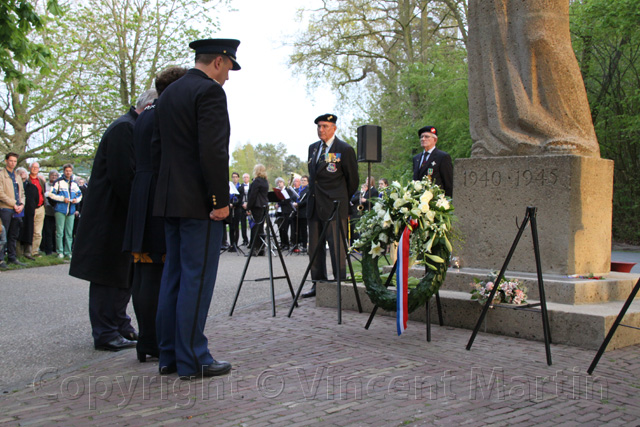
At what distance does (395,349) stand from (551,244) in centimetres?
218

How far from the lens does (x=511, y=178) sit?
698 cm

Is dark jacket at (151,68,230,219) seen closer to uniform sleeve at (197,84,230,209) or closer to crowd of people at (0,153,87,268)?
uniform sleeve at (197,84,230,209)

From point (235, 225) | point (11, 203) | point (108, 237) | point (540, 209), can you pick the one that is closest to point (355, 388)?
point (108, 237)

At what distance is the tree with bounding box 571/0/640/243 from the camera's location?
2070 cm

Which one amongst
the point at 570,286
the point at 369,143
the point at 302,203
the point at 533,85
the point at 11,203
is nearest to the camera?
the point at 570,286

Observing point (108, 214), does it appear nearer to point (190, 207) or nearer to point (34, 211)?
point (190, 207)

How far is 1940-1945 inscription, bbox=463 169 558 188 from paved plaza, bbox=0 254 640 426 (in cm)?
175

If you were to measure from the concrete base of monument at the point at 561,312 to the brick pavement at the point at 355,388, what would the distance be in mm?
158

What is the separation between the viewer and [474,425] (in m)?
3.71

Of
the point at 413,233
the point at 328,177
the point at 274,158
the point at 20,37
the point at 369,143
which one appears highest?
the point at 274,158

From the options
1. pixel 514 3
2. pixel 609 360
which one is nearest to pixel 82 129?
pixel 514 3

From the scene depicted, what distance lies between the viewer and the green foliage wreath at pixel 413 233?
5.95m

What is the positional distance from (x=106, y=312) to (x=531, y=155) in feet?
15.3

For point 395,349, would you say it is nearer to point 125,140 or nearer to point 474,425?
point 474,425
